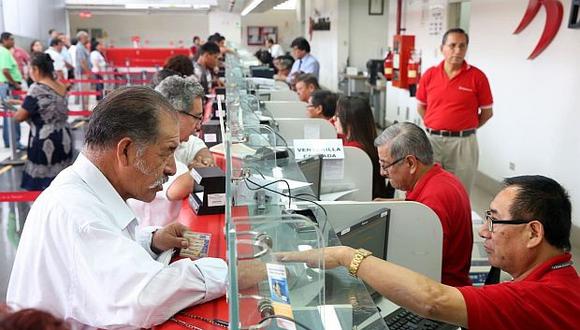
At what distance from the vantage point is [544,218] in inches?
61.6

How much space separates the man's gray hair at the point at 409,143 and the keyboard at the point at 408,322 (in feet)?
2.74

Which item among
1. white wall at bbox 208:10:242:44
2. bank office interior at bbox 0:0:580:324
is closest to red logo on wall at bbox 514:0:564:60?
bank office interior at bbox 0:0:580:324

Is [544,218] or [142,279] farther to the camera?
[544,218]

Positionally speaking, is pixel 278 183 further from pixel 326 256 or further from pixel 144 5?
pixel 144 5

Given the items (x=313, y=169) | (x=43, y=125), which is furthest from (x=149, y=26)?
(x=313, y=169)

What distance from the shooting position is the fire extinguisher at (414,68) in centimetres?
824

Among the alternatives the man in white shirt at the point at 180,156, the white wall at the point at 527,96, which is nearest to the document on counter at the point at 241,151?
the man in white shirt at the point at 180,156

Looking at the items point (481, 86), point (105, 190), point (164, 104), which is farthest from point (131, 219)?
point (481, 86)

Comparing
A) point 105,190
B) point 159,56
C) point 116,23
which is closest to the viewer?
A: point 105,190

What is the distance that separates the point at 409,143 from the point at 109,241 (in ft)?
5.27

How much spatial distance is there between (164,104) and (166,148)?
0.13m

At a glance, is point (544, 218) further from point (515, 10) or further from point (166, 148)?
point (515, 10)

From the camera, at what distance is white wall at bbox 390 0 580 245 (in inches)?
174

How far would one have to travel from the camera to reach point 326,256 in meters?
1.54
